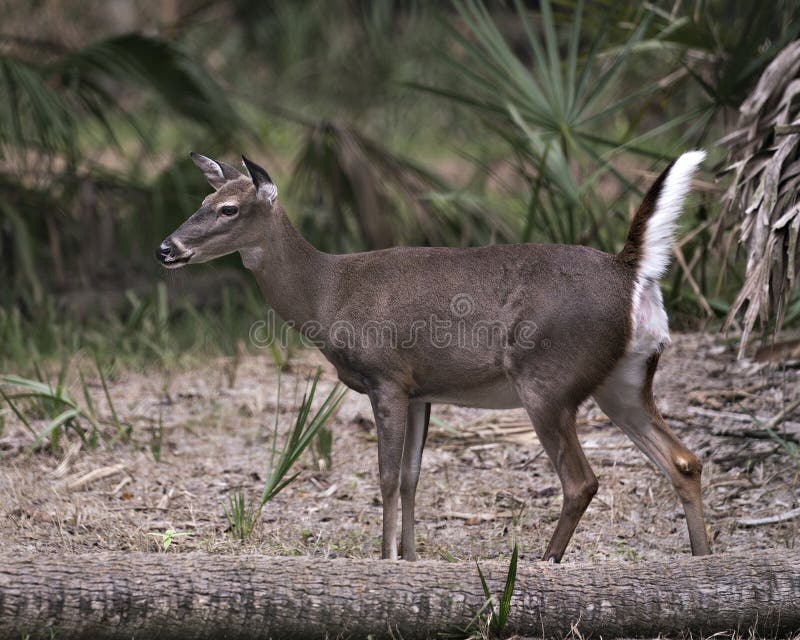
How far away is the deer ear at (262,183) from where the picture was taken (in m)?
4.25

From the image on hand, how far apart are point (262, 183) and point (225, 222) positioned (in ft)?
0.66

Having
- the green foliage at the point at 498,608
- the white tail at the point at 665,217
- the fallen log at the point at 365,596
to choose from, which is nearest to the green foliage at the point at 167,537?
the fallen log at the point at 365,596

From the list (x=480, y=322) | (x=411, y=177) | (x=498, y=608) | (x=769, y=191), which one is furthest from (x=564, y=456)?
(x=411, y=177)

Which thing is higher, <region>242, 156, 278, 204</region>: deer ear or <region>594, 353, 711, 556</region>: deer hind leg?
<region>242, 156, 278, 204</region>: deer ear

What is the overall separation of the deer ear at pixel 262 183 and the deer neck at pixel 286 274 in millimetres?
122

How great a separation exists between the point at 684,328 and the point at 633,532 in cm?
244

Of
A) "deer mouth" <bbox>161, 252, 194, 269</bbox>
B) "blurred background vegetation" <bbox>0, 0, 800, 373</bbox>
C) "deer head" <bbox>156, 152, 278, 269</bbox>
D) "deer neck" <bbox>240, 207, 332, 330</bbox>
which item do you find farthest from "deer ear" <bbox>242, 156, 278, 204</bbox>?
"blurred background vegetation" <bbox>0, 0, 800, 373</bbox>

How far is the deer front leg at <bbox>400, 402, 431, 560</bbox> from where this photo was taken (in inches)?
179

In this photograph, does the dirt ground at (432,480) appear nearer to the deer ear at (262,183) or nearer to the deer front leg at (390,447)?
the deer front leg at (390,447)

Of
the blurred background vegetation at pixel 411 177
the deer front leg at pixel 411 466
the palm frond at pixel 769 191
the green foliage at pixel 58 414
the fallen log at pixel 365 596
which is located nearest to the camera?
the fallen log at pixel 365 596

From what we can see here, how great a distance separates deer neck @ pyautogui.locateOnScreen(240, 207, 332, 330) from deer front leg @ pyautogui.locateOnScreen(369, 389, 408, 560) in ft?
1.44

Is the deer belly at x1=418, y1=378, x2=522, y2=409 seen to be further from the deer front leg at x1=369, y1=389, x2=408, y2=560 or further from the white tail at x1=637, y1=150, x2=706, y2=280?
the white tail at x1=637, y1=150, x2=706, y2=280

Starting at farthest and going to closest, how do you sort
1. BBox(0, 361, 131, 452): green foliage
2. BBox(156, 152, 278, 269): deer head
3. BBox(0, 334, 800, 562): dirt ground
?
BBox(0, 361, 131, 452): green foliage < BBox(0, 334, 800, 562): dirt ground < BBox(156, 152, 278, 269): deer head

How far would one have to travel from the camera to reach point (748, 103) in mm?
5613
